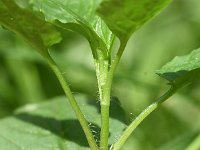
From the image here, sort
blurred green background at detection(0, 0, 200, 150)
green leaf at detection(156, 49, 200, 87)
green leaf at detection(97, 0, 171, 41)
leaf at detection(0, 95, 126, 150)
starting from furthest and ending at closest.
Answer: blurred green background at detection(0, 0, 200, 150) → leaf at detection(0, 95, 126, 150) → green leaf at detection(156, 49, 200, 87) → green leaf at detection(97, 0, 171, 41)

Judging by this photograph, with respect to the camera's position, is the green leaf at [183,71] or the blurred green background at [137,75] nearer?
the green leaf at [183,71]

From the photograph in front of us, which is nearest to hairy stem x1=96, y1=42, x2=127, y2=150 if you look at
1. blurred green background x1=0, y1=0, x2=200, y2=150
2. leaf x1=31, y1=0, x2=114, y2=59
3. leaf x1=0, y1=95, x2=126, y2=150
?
leaf x1=31, y1=0, x2=114, y2=59

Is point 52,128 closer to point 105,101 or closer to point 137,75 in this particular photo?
point 105,101

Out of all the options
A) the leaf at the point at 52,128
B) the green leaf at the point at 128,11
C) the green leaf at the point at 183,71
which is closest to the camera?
the green leaf at the point at 128,11

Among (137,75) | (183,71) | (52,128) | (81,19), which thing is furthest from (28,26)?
(137,75)

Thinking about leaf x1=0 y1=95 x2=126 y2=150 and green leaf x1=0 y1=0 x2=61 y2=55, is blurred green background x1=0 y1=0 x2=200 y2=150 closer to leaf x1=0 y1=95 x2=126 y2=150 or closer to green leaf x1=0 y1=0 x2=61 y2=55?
leaf x1=0 y1=95 x2=126 y2=150

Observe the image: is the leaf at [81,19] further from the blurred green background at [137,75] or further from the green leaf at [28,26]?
the blurred green background at [137,75]

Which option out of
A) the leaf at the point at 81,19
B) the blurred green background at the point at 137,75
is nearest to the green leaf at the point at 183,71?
the leaf at the point at 81,19
